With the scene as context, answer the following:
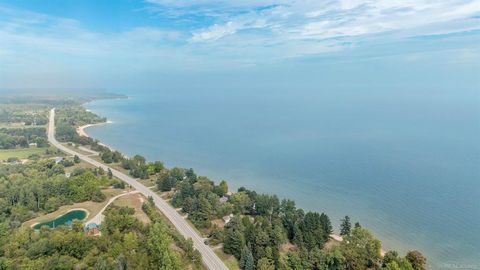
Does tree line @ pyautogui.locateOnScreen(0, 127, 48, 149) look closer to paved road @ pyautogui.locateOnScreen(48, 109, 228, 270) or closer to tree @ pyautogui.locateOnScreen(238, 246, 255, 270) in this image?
paved road @ pyautogui.locateOnScreen(48, 109, 228, 270)

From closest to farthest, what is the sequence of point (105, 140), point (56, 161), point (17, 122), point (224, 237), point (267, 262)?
1. point (267, 262)
2. point (224, 237)
3. point (56, 161)
4. point (105, 140)
5. point (17, 122)

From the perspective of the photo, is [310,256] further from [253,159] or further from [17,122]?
[17,122]

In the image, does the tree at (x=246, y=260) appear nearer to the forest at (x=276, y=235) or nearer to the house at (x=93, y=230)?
the forest at (x=276, y=235)

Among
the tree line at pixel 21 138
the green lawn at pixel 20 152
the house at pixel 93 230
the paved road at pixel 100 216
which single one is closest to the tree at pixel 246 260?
the house at pixel 93 230

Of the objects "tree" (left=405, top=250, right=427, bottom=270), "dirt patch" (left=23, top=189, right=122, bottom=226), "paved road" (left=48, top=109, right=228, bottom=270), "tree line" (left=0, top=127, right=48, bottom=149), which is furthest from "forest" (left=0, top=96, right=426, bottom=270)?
"tree line" (left=0, top=127, right=48, bottom=149)

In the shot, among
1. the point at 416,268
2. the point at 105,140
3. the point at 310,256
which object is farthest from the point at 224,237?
the point at 105,140

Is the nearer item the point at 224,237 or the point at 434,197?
the point at 224,237

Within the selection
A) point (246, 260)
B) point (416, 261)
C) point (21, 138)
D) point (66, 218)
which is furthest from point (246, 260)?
point (21, 138)
